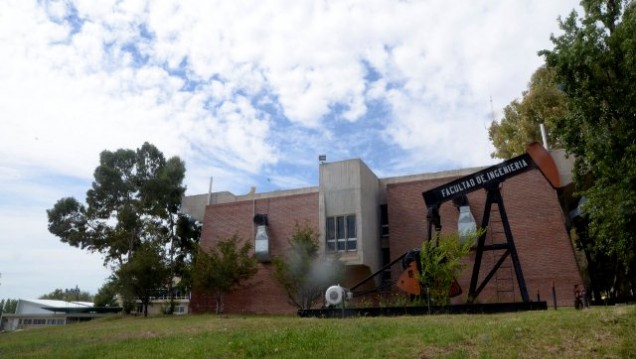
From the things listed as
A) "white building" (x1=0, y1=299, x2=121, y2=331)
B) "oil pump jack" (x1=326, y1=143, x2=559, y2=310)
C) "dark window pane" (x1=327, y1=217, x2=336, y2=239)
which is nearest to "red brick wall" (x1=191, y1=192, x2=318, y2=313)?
"dark window pane" (x1=327, y1=217, x2=336, y2=239)

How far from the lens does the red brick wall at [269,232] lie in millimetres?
30578

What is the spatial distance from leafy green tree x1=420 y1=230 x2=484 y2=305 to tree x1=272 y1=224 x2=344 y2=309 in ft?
31.5

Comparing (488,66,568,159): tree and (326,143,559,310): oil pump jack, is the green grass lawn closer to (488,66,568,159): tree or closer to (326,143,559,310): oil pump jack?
(326,143,559,310): oil pump jack

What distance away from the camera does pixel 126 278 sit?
1240 inches

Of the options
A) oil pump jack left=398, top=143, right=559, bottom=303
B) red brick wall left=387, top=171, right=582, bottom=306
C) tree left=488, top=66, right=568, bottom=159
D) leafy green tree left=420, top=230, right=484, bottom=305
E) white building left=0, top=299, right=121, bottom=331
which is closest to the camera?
leafy green tree left=420, top=230, right=484, bottom=305

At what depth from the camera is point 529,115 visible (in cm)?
3288

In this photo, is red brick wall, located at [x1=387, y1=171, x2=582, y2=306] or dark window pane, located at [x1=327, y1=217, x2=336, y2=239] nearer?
red brick wall, located at [x1=387, y1=171, x2=582, y2=306]

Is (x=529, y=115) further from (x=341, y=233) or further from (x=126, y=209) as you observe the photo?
(x=126, y=209)

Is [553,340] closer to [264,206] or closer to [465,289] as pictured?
[465,289]

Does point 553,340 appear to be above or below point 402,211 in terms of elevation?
below

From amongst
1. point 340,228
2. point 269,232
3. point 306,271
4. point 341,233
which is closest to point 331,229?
point 340,228

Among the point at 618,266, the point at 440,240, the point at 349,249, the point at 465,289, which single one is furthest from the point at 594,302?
the point at 440,240

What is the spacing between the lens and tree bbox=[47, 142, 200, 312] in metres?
38.7

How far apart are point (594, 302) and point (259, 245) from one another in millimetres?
18376
